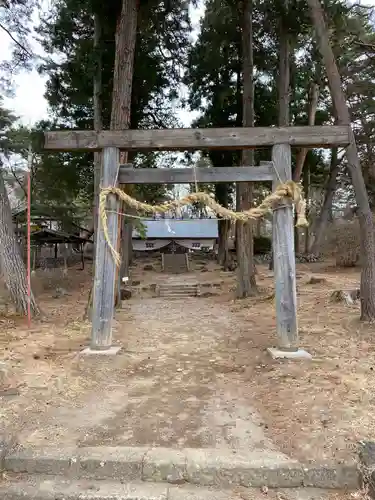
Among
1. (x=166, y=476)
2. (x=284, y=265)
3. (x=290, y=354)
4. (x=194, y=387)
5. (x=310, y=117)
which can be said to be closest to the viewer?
(x=166, y=476)

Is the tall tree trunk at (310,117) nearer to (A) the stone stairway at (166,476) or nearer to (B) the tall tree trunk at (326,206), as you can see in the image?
(B) the tall tree trunk at (326,206)

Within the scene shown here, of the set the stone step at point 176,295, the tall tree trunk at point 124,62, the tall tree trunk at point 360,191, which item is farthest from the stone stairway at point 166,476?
the stone step at point 176,295

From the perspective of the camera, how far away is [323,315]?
28.1 feet

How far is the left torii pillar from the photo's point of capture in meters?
5.80

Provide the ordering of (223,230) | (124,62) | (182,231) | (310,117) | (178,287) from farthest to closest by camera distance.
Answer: (182,231) → (223,230) → (310,117) → (178,287) → (124,62)

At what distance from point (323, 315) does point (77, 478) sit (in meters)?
6.63

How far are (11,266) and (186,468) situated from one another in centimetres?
Result: 661

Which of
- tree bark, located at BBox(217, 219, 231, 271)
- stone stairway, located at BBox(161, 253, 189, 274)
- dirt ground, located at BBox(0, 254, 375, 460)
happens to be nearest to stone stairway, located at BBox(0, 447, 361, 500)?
dirt ground, located at BBox(0, 254, 375, 460)

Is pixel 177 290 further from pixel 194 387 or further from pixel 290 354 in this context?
pixel 194 387

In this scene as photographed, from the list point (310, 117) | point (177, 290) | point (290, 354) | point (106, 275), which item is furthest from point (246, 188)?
point (290, 354)

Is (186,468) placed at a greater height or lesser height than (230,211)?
lesser

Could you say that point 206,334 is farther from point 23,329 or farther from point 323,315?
point 23,329

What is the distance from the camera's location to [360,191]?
24.0 feet

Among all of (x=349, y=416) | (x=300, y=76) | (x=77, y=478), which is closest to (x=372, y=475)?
(x=349, y=416)
